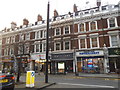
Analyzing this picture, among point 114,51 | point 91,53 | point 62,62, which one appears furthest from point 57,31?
point 114,51

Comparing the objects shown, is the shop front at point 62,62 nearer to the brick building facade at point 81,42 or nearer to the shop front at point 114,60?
the brick building facade at point 81,42

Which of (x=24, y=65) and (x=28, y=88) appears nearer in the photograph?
(x=28, y=88)

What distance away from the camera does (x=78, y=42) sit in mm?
21688

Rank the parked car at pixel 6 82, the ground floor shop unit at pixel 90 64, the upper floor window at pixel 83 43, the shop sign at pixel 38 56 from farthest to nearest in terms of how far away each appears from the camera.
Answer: the shop sign at pixel 38 56 → the upper floor window at pixel 83 43 → the ground floor shop unit at pixel 90 64 → the parked car at pixel 6 82

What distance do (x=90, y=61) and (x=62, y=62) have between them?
17.8ft

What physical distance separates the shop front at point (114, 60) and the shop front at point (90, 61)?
1.28 metres

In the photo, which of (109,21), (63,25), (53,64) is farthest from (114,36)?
(53,64)

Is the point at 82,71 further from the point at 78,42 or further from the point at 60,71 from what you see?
the point at 78,42

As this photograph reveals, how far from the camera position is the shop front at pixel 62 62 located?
2175cm

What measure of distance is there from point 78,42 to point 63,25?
4.94 meters

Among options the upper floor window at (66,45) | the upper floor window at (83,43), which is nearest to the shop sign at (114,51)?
the upper floor window at (83,43)

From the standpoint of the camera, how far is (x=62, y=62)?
22.7 meters

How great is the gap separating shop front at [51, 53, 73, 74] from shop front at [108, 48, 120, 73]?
22.2 ft

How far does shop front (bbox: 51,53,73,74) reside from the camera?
71.4 feet
